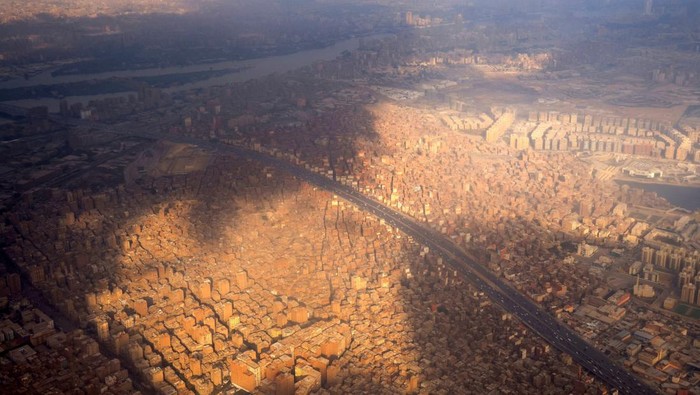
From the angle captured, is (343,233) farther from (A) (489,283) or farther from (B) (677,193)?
(B) (677,193)

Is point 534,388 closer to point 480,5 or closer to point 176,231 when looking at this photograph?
point 176,231

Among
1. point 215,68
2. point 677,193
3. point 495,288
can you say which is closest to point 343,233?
point 495,288

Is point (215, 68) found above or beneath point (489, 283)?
above

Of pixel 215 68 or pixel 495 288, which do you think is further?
pixel 215 68

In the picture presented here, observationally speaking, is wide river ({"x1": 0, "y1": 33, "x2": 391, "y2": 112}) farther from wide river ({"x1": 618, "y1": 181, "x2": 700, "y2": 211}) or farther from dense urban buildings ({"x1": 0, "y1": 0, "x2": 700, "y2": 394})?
wide river ({"x1": 618, "y1": 181, "x2": 700, "y2": 211})

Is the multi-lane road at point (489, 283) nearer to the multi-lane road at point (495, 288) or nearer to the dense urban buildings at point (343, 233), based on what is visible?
the multi-lane road at point (495, 288)

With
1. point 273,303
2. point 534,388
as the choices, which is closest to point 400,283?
point 273,303
